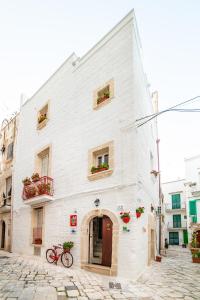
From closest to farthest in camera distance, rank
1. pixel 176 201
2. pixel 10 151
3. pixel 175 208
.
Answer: pixel 10 151, pixel 175 208, pixel 176 201

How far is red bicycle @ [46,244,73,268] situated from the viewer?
10.0m

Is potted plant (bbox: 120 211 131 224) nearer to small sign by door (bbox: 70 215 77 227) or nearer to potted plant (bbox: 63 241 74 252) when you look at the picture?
small sign by door (bbox: 70 215 77 227)

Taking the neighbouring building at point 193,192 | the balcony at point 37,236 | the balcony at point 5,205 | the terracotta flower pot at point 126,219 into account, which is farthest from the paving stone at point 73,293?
the neighbouring building at point 193,192

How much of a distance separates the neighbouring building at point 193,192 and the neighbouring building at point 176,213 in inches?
337

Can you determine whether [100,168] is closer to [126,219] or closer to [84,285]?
[126,219]

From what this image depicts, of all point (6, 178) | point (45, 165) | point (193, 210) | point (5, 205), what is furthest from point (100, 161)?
point (193, 210)

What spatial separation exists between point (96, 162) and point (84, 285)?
16.2 feet

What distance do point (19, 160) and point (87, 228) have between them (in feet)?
27.1

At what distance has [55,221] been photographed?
37.6ft

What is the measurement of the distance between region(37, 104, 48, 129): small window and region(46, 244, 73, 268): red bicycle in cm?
688

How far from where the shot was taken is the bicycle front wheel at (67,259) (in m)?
9.92

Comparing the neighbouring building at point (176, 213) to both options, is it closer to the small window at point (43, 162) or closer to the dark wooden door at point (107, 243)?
the small window at point (43, 162)

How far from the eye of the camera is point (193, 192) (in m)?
25.0

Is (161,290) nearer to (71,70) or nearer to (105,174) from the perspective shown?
(105,174)
